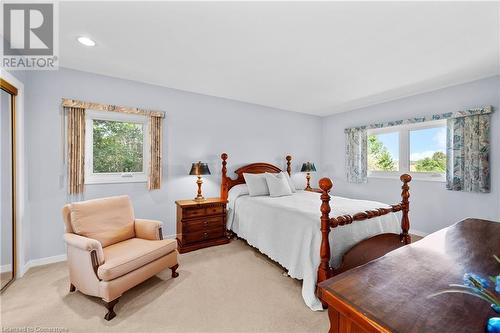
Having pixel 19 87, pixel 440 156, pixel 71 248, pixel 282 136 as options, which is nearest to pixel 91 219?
pixel 71 248

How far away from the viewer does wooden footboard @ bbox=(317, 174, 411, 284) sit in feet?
6.26

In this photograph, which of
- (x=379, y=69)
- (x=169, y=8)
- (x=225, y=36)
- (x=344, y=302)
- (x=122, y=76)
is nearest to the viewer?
(x=344, y=302)

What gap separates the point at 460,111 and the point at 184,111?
4206mm

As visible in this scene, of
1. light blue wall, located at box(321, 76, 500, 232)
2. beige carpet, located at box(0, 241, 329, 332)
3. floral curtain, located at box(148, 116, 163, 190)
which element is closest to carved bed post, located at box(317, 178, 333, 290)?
beige carpet, located at box(0, 241, 329, 332)

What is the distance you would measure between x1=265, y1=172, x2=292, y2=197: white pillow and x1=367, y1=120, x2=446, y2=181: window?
2.05m

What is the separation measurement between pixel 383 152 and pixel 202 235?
3.80 meters

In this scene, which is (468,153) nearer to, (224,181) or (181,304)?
(224,181)

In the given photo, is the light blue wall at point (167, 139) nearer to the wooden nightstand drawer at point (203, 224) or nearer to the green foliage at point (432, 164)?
the wooden nightstand drawer at point (203, 224)

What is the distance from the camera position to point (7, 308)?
6.10ft

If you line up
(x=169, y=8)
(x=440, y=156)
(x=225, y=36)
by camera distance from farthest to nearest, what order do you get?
(x=440, y=156) → (x=225, y=36) → (x=169, y=8)

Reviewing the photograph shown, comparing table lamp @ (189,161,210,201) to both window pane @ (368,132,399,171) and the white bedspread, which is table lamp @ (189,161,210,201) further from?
window pane @ (368,132,399,171)

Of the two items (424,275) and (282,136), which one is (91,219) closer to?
(424,275)

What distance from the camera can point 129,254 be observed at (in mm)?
1980

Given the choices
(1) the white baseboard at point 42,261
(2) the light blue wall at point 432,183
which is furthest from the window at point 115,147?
(2) the light blue wall at point 432,183
